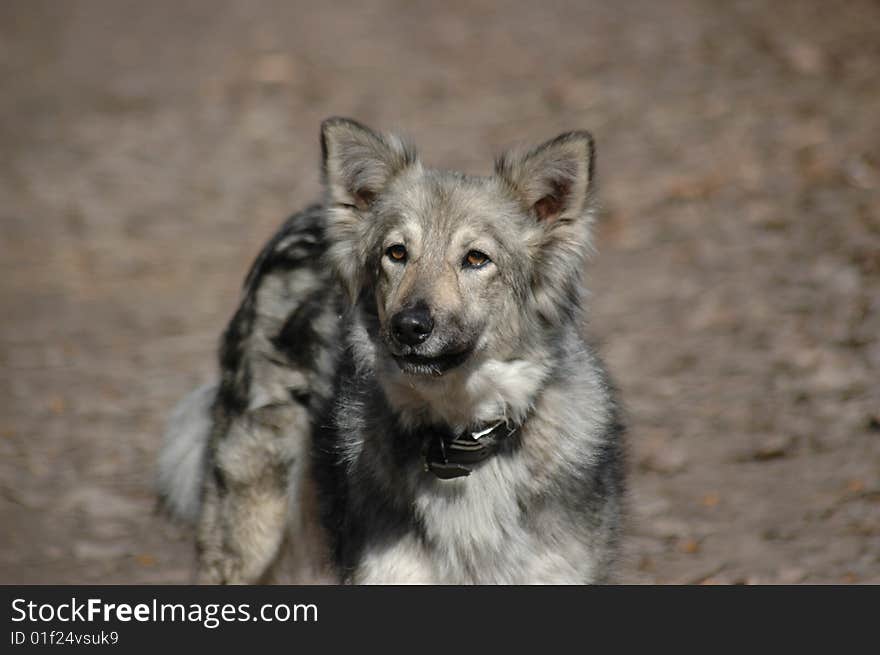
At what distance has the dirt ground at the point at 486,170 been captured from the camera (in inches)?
292

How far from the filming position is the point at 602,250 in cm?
1161

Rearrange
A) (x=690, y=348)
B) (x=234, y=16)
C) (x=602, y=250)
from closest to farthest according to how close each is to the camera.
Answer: (x=690, y=348)
(x=602, y=250)
(x=234, y=16)

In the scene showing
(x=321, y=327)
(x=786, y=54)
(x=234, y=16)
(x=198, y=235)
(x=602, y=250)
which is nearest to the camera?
(x=321, y=327)

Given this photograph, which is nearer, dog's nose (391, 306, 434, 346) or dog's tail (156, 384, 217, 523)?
dog's nose (391, 306, 434, 346)

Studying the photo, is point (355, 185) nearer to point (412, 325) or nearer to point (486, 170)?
point (412, 325)

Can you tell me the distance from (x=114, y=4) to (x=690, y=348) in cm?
1833

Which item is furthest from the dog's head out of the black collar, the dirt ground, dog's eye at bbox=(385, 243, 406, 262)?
the dirt ground

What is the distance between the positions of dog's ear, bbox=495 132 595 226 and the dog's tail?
2.64 metres

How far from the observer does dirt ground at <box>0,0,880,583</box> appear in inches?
292

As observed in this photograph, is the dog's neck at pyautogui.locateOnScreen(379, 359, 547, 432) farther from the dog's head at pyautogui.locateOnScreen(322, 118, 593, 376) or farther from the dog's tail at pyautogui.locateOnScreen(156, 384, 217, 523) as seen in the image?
the dog's tail at pyautogui.locateOnScreen(156, 384, 217, 523)

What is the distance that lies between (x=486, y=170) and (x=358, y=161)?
8.82 meters

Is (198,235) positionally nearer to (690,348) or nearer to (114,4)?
(690,348)

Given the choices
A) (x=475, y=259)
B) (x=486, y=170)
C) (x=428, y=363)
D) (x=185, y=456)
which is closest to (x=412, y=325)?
(x=428, y=363)
